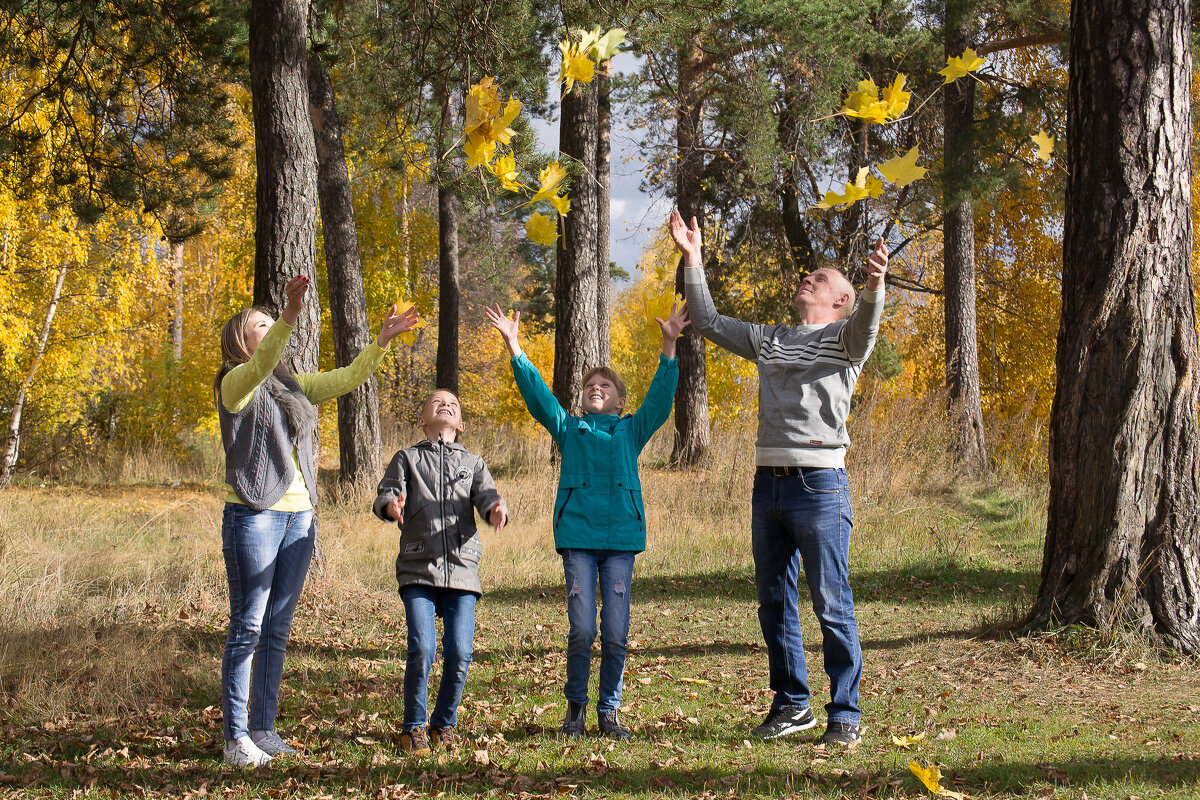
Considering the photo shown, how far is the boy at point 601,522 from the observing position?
3652 mm

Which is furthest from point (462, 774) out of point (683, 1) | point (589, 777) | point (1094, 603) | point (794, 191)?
point (794, 191)

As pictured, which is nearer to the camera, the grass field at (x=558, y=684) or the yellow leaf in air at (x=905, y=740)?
the grass field at (x=558, y=684)

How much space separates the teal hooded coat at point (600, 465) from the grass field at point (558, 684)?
2.67 feet

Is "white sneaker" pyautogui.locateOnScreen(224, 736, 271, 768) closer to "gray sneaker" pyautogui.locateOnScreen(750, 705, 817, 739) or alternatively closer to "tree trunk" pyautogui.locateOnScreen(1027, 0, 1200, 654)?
"gray sneaker" pyautogui.locateOnScreen(750, 705, 817, 739)

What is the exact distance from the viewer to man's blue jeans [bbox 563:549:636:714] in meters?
3.63

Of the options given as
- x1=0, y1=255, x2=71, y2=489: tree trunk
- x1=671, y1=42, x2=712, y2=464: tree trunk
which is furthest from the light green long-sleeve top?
x1=0, y1=255, x2=71, y2=489: tree trunk

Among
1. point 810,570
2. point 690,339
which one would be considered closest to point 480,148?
point 810,570

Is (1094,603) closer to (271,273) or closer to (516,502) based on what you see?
(271,273)

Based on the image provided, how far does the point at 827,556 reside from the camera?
3.47 meters

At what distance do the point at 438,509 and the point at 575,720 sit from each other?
102 cm

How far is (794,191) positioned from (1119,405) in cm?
1117

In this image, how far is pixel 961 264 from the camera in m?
13.2

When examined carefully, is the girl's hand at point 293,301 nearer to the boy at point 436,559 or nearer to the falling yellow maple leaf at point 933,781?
the boy at point 436,559

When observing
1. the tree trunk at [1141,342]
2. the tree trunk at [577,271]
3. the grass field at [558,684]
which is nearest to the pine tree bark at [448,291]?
the tree trunk at [577,271]
